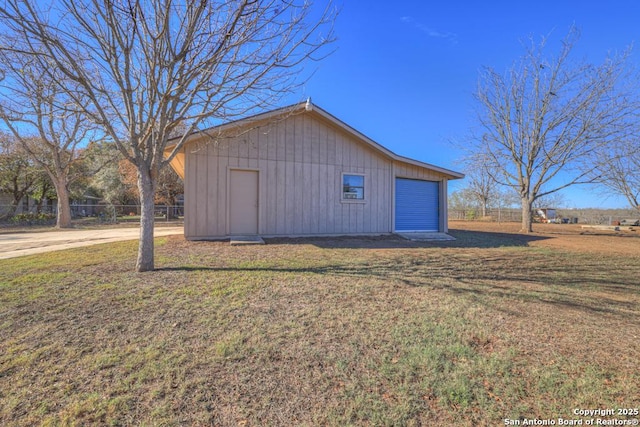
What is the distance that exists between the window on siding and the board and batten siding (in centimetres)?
19

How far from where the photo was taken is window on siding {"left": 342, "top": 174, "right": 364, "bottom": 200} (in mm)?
10982

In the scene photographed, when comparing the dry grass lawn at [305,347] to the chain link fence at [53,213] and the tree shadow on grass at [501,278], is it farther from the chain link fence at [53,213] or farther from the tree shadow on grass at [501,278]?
the chain link fence at [53,213]

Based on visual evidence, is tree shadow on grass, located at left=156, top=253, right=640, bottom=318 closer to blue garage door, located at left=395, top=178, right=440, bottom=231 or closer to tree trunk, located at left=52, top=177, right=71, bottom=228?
blue garage door, located at left=395, top=178, right=440, bottom=231

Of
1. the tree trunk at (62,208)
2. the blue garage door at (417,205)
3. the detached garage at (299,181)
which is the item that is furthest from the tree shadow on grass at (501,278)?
the tree trunk at (62,208)

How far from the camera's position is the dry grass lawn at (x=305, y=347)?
1904 mm

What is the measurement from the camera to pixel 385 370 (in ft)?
7.61

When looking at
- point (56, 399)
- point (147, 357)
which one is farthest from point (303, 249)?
point (56, 399)

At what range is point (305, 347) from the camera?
2631mm

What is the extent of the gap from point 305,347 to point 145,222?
392 centimetres

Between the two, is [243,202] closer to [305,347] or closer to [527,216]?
[305,347]

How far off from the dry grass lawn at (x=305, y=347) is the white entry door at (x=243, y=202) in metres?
4.23

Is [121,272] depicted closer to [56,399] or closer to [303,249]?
[56,399]

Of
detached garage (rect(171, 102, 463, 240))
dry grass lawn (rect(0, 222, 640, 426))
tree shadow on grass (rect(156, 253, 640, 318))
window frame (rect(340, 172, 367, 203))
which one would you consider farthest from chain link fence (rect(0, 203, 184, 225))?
tree shadow on grass (rect(156, 253, 640, 318))

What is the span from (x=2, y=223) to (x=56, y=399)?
24180 millimetres
